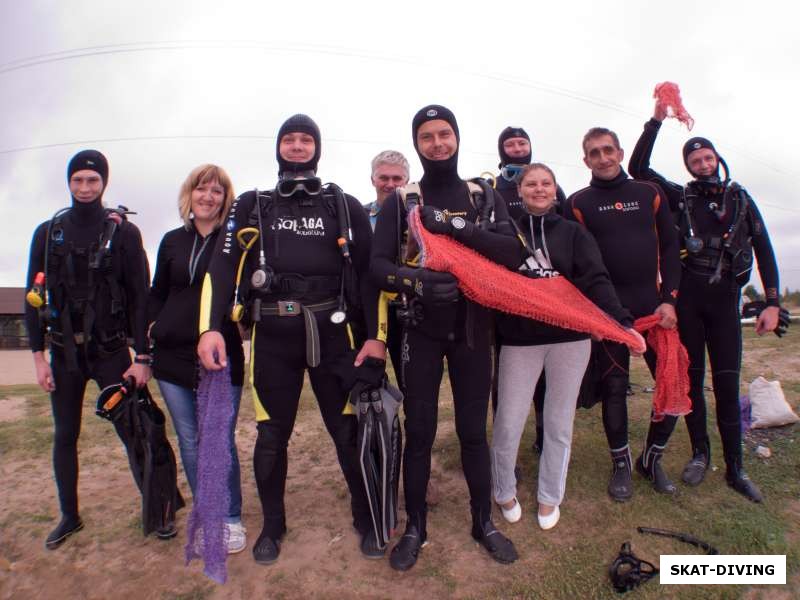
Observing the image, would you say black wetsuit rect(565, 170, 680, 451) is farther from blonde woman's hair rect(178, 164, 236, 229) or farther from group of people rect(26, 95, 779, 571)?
blonde woman's hair rect(178, 164, 236, 229)

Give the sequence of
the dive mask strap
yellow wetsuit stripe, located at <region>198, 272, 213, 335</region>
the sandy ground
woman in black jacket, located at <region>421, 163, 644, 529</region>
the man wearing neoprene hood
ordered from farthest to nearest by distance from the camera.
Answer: the man wearing neoprene hood
woman in black jacket, located at <region>421, 163, 644, 529</region>
yellow wetsuit stripe, located at <region>198, 272, 213, 335</region>
the sandy ground
the dive mask strap

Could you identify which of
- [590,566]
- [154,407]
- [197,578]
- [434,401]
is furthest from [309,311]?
[590,566]

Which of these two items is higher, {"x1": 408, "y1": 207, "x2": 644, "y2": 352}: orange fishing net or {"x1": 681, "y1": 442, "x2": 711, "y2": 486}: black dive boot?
{"x1": 408, "y1": 207, "x2": 644, "y2": 352}: orange fishing net

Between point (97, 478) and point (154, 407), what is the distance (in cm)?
188

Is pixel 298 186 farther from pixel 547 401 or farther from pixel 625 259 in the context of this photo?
pixel 625 259

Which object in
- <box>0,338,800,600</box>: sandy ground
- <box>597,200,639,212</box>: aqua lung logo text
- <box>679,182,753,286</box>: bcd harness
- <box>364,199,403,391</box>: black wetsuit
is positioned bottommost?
<box>0,338,800,600</box>: sandy ground

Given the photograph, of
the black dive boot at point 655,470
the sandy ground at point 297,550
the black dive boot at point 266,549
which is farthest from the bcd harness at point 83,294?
the black dive boot at point 655,470

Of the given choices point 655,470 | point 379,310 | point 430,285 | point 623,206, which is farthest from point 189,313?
point 655,470

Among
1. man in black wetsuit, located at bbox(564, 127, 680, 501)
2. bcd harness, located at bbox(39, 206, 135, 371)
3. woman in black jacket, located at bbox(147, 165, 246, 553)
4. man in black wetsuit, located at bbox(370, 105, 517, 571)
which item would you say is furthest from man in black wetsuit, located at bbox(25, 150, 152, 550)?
man in black wetsuit, located at bbox(564, 127, 680, 501)

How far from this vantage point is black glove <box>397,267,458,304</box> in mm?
A: 2738

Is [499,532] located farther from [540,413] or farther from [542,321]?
[540,413]

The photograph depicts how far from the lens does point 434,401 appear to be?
3059 mm

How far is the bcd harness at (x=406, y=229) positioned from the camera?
2.99 meters

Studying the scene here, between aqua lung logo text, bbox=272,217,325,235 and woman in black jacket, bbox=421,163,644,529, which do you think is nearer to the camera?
aqua lung logo text, bbox=272,217,325,235
